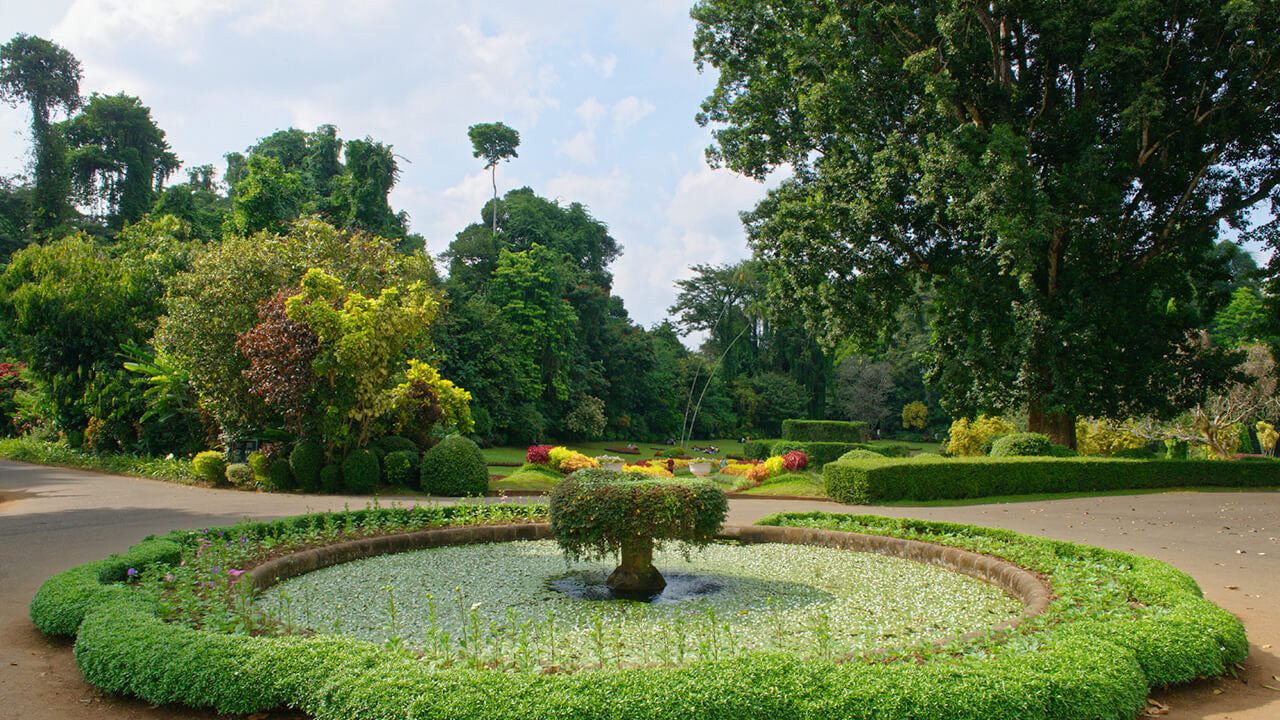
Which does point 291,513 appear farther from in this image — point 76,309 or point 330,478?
point 76,309

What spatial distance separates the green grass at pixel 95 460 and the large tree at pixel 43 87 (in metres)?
20.8

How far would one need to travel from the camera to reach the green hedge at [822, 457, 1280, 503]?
14.0 metres

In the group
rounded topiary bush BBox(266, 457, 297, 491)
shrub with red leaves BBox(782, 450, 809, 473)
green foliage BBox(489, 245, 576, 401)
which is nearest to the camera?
rounded topiary bush BBox(266, 457, 297, 491)

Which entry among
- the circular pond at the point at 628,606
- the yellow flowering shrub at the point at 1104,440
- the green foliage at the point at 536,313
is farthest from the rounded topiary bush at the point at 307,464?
the yellow flowering shrub at the point at 1104,440

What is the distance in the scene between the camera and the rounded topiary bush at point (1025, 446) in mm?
16847

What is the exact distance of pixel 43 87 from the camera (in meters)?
41.0

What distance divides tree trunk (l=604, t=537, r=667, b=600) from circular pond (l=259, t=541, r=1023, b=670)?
16 centimetres

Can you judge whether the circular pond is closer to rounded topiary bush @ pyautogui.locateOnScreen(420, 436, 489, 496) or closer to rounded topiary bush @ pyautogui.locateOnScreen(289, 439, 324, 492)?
rounded topiary bush @ pyautogui.locateOnScreen(420, 436, 489, 496)

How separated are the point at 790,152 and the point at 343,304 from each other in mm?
11711

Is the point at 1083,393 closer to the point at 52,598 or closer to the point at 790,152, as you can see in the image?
the point at 790,152

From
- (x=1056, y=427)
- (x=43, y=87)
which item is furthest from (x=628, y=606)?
(x=43, y=87)

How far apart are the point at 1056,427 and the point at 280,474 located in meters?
17.8

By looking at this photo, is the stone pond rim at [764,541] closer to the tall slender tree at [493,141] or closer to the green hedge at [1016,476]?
the green hedge at [1016,476]

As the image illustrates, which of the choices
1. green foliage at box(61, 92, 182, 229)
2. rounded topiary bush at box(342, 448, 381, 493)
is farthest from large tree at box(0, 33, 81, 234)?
rounded topiary bush at box(342, 448, 381, 493)
